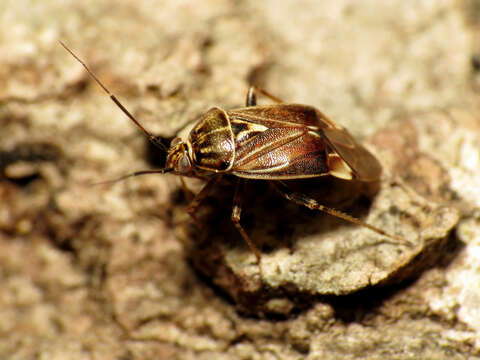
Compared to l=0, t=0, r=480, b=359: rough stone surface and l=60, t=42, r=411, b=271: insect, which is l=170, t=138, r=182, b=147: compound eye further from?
l=0, t=0, r=480, b=359: rough stone surface

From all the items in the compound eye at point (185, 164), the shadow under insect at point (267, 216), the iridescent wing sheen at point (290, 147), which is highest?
the iridescent wing sheen at point (290, 147)

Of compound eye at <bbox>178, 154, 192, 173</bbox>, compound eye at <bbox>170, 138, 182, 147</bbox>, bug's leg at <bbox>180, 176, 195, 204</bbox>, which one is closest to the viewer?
compound eye at <bbox>178, 154, 192, 173</bbox>

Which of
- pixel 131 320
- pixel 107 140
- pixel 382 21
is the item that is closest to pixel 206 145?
pixel 107 140

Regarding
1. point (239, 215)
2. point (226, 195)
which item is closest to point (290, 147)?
point (239, 215)

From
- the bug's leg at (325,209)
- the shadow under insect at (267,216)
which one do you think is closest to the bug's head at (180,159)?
the shadow under insect at (267,216)

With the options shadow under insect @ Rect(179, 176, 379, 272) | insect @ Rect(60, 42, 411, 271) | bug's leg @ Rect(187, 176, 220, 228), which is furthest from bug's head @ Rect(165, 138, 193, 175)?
shadow under insect @ Rect(179, 176, 379, 272)

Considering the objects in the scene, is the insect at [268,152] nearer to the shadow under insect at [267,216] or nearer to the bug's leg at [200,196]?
the bug's leg at [200,196]
